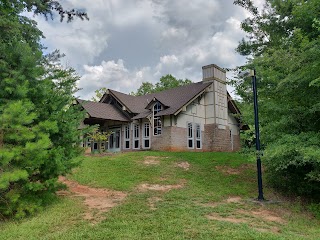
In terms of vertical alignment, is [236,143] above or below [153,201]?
above

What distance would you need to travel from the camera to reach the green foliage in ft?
142

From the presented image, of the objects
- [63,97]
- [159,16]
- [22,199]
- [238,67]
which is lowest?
[22,199]

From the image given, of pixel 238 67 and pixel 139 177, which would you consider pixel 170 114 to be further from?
pixel 139 177

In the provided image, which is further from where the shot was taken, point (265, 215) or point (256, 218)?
point (265, 215)

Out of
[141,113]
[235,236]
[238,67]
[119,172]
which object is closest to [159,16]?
[238,67]

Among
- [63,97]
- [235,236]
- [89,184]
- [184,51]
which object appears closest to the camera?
[235,236]

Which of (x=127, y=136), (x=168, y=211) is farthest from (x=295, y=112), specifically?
(x=127, y=136)

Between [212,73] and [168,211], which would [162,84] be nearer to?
[212,73]

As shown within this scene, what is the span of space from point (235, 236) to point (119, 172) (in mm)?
8348

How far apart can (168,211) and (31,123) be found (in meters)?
4.36

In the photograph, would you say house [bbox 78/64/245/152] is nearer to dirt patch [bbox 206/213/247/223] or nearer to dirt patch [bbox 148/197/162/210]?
dirt patch [bbox 148/197/162/210]

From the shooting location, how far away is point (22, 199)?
7164 millimetres

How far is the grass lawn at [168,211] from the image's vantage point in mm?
5855

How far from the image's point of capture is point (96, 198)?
29.7 feet
